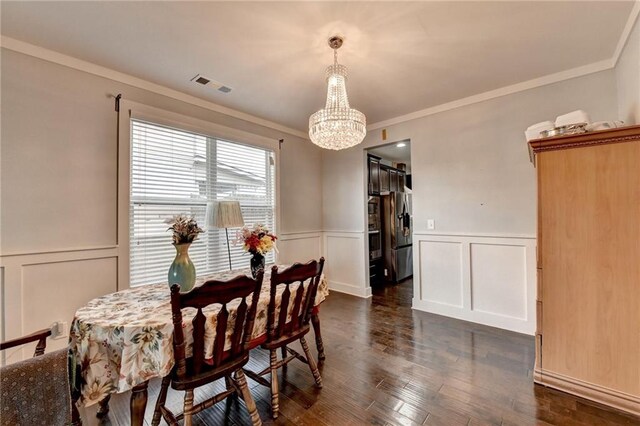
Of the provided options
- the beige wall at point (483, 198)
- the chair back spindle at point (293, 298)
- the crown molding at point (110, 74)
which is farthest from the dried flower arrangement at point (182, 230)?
the beige wall at point (483, 198)

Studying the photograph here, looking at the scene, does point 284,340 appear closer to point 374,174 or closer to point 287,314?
point 287,314

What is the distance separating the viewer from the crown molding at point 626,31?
1755 millimetres

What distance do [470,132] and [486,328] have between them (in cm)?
226

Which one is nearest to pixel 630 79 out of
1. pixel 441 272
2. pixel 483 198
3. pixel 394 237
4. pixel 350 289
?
pixel 483 198

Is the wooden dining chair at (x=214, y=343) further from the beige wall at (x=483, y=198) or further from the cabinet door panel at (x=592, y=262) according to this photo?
the beige wall at (x=483, y=198)

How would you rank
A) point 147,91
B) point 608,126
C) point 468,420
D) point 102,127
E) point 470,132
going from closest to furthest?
1. point 468,420
2. point 608,126
3. point 102,127
4. point 147,91
5. point 470,132

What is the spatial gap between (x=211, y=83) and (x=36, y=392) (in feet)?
8.67

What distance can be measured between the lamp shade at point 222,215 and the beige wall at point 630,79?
313cm

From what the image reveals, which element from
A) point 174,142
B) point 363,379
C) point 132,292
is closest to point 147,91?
point 174,142

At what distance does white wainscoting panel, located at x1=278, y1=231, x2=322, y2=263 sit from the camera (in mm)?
3942

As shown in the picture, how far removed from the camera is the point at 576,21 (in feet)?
6.24

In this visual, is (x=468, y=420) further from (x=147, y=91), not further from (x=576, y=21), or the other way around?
(x=147, y=91)

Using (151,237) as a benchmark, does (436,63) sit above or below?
above

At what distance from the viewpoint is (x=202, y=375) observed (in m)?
1.38
